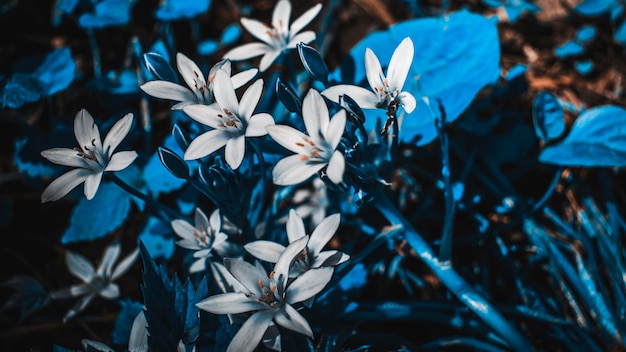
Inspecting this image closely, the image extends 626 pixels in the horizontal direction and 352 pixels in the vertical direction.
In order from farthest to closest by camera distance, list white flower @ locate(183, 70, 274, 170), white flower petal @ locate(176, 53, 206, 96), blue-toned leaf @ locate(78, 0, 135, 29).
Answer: blue-toned leaf @ locate(78, 0, 135, 29)
white flower petal @ locate(176, 53, 206, 96)
white flower @ locate(183, 70, 274, 170)

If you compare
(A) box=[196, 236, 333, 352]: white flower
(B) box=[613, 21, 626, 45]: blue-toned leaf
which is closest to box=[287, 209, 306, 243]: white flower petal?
(A) box=[196, 236, 333, 352]: white flower

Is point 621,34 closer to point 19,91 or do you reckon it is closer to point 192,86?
point 192,86

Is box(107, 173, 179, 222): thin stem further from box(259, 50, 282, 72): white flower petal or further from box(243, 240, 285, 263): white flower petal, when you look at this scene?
box(259, 50, 282, 72): white flower petal

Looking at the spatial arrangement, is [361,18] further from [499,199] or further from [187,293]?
[187,293]

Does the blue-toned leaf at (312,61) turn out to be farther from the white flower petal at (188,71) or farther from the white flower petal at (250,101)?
the white flower petal at (188,71)

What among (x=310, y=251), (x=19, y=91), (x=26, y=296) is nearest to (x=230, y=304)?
(x=310, y=251)

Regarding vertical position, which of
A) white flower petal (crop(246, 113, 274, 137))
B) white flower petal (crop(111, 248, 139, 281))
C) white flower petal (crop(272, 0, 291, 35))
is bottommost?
white flower petal (crop(111, 248, 139, 281))

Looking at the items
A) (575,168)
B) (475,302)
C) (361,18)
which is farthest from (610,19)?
(475,302)

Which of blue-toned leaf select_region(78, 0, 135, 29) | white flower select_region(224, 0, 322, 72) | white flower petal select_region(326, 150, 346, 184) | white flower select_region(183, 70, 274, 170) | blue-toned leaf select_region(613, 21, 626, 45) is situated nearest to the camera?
white flower petal select_region(326, 150, 346, 184)
